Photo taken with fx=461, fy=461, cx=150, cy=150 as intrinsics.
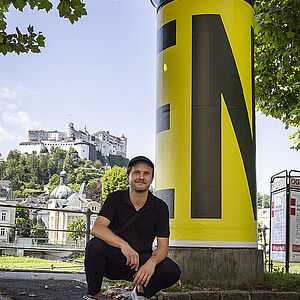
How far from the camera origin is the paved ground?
4366mm

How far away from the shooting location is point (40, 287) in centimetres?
490

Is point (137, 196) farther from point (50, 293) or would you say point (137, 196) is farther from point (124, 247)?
point (50, 293)

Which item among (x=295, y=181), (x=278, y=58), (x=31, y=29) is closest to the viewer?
(x=31, y=29)

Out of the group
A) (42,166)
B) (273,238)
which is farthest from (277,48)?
(42,166)

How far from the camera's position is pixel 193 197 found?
5.19 m

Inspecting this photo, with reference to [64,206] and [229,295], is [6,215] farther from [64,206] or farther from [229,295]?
[229,295]

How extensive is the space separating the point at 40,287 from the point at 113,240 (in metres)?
1.90

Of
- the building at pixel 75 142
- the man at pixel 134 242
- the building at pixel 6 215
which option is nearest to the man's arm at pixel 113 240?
the man at pixel 134 242

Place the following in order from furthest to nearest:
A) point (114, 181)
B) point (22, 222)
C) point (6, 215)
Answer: point (6, 215) < point (22, 222) < point (114, 181)

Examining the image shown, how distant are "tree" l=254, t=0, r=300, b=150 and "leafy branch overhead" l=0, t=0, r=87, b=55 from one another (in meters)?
4.78

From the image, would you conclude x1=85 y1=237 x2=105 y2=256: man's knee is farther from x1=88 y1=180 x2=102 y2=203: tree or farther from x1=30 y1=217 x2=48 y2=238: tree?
x1=88 y1=180 x2=102 y2=203: tree

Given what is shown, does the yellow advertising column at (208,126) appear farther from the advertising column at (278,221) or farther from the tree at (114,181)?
the tree at (114,181)

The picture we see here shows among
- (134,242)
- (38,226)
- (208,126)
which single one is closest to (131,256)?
(134,242)

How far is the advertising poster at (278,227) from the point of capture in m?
7.65
